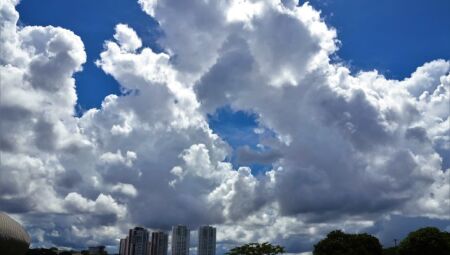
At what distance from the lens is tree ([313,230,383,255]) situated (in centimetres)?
10844

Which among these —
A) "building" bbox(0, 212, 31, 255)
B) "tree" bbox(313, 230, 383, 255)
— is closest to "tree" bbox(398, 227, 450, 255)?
"tree" bbox(313, 230, 383, 255)

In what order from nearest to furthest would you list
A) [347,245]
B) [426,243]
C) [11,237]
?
[11,237]
[426,243]
[347,245]

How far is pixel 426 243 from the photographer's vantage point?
103 metres

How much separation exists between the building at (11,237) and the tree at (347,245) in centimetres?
6330

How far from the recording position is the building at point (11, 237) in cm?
7675

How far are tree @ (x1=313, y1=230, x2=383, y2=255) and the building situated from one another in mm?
63297

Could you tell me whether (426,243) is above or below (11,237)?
above

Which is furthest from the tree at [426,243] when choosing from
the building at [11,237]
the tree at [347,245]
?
the building at [11,237]

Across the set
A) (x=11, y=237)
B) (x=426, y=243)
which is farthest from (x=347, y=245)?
(x=11, y=237)

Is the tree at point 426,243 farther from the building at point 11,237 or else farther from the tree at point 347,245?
the building at point 11,237

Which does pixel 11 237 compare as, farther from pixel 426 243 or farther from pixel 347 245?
pixel 426 243

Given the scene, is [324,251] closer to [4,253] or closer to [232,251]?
[232,251]

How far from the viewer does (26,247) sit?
85.5m

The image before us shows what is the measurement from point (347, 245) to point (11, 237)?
227ft
